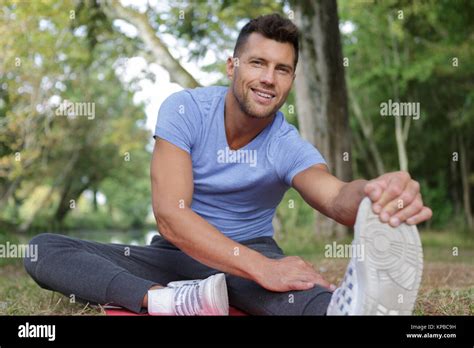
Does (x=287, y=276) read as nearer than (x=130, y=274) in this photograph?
Yes

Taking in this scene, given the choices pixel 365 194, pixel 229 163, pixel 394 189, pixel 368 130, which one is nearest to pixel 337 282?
pixel 229 163

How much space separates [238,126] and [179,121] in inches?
8.5

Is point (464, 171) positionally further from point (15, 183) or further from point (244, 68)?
point (244, 68)

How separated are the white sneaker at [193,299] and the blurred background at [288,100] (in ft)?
1.39

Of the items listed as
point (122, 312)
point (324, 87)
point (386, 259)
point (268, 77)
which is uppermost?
point (324, 87)

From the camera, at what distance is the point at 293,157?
201 centimetres

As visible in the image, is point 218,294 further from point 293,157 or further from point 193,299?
point 293,157

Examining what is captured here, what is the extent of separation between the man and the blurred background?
0.94ft

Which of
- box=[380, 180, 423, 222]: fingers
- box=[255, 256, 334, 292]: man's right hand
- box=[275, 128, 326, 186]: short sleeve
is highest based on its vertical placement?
box=[275, 128, 326, 186]: short sleeve

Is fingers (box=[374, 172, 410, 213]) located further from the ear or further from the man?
the ear

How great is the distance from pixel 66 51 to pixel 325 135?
6112mm

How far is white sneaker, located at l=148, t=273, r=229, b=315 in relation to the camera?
179cm

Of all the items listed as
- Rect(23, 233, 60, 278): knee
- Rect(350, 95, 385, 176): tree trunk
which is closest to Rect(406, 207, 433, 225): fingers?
Rect(23, 233, 60, 278): knee

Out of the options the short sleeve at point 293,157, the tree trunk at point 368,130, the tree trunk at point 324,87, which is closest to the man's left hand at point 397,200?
the short sleeve at point 293,157
